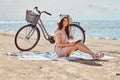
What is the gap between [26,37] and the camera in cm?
1091

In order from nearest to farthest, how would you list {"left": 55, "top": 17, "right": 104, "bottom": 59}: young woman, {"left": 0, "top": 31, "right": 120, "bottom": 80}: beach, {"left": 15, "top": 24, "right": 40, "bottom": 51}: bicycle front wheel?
{"left": 0, "top": 31, "right": 120, "bottom": 80}: beach < {"left": 55, "top": 17, "right": 104, "bottom": 59}: young woman < {"left": 15, "top": 24, "right": 40, "bottom": 51}: bicycle front wheel

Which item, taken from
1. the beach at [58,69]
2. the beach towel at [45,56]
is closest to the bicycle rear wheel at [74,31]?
the beach towel at [45,56]

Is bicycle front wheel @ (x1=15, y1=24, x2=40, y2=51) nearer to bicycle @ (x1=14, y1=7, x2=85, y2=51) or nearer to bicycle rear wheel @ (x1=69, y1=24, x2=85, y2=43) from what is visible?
bicycle @ (x1=14, y1=7, x2=85, y2=51)

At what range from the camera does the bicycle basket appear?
10.6 m

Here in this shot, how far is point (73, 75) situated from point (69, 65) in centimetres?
105

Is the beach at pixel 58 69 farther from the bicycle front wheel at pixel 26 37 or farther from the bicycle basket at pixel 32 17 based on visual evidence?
the bicycle basket at pixel 32 17

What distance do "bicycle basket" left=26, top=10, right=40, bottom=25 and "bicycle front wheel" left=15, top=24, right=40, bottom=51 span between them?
14cm

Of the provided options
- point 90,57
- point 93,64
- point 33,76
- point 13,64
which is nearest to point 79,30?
point 90,57

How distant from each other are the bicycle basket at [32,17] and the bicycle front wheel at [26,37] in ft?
0.47

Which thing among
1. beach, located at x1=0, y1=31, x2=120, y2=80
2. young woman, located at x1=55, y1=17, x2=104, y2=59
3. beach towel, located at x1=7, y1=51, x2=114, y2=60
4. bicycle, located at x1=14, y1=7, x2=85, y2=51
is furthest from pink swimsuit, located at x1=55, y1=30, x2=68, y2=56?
bicycle, located at x1=14, y1=7, x2=85, y2=51

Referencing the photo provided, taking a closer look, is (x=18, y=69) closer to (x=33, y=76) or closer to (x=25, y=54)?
(x=33, y=76)

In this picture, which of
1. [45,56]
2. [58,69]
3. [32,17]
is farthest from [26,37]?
[58,69]

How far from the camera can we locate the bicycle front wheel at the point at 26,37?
35.3ft

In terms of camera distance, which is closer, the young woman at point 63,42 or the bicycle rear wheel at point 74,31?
the young woman at point 63,42
